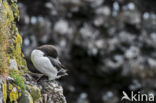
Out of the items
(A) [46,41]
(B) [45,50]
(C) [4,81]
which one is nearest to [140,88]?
(A) [46,41]

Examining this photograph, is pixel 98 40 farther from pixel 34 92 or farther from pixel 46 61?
pixel 34 92

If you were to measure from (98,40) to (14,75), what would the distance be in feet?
54.1

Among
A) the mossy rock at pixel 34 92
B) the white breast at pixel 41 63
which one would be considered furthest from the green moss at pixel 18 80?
the white breast at pixel 41 63

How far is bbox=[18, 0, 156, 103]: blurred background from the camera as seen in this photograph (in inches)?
894

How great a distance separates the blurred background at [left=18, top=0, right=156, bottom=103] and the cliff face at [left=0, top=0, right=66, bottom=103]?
45.5 ft

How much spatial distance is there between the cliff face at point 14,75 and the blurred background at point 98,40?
13.9 m

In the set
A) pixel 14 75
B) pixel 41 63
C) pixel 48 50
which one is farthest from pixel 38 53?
pixel 14 75

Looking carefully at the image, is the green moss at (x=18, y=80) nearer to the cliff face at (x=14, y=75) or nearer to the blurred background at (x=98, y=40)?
the cliff face at (x=14, y=75)

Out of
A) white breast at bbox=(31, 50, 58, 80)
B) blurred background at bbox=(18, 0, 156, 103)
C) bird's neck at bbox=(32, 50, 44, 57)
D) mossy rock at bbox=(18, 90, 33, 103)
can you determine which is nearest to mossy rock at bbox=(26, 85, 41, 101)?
mossy rock at bbox=(18, 90, 33, 103)

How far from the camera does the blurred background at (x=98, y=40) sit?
22719mm

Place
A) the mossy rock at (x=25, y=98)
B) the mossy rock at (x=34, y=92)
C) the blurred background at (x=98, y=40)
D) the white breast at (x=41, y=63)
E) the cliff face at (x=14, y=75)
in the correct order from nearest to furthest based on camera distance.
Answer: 1. the cliff face at (x=14, y=75)
2. the mossy rock at (x=25, y=98)
3. the mossy rock at (x=34, y=92)
4. the white breast at (x=41, y=63)
5. the blurred background at (x=98, y=40)

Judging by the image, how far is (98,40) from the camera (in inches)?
917

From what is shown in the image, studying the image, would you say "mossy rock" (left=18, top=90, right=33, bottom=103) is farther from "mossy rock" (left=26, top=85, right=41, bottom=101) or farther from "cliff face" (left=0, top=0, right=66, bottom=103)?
"mossy rock" (left=26, top=85, right=41, bottom=101)

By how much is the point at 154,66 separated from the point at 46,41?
21.8 ft
